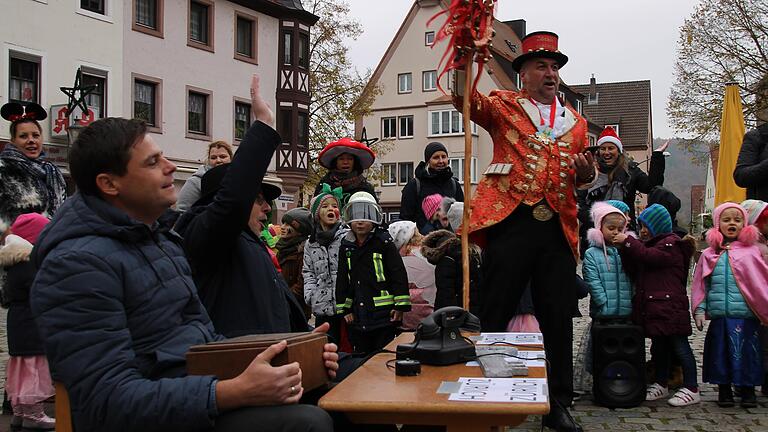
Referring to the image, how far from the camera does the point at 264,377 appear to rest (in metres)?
2.46

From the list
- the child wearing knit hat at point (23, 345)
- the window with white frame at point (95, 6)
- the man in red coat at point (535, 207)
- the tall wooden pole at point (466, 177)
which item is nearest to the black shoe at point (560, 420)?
the man in red coat at point (535, 207)

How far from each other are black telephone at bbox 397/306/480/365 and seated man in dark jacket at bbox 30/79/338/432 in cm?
78

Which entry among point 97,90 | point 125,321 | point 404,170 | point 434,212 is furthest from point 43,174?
point 404,170

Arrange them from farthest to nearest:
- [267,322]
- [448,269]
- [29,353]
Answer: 1. [448,269]
2. [29,353]
3. [267,322]

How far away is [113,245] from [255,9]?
1145 inches

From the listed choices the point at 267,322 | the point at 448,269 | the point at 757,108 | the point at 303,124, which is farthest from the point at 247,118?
the point at 267,322

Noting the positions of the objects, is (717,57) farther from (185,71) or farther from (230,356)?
(230,356)

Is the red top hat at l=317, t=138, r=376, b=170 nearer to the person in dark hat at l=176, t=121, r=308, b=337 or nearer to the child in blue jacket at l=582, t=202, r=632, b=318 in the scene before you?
the child in blue jacket at l=582, t=202, r=632, b=318

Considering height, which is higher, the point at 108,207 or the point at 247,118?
the point at 247,118

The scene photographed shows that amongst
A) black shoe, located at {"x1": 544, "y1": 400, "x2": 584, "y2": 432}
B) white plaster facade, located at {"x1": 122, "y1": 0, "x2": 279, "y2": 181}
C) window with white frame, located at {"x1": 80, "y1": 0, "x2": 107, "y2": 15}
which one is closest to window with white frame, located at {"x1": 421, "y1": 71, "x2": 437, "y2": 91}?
white plaster facade, located at {"x1": 122, "y1": 0, "x2": 279, "y2": 181}

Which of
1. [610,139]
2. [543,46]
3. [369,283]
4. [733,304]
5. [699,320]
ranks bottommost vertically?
[699,320]

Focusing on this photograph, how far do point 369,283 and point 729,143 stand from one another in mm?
6150

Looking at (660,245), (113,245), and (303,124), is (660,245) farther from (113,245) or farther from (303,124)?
(303,124)

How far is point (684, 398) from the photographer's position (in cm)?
596
